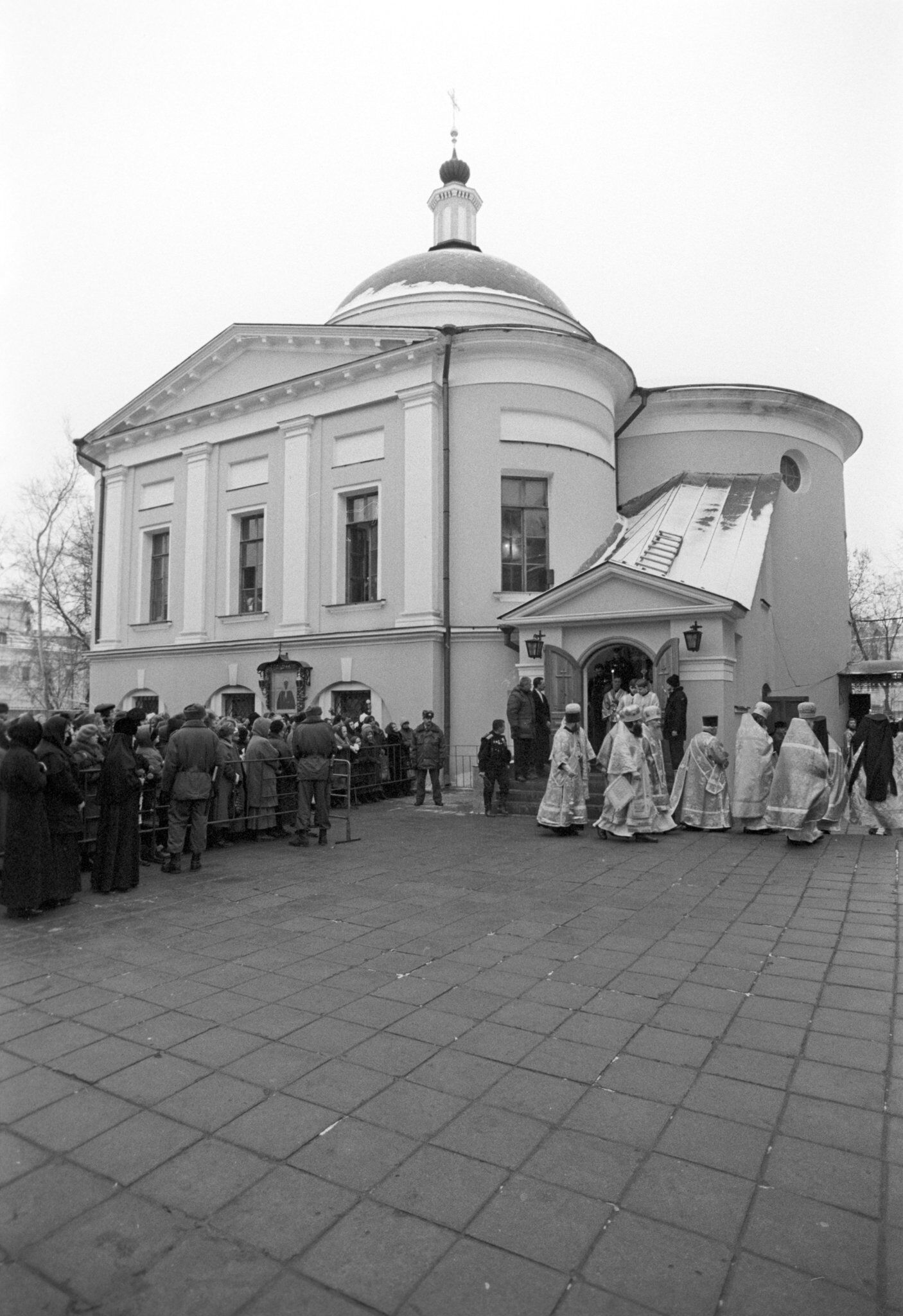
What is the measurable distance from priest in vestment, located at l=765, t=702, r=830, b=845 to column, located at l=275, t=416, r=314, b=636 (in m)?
12.6

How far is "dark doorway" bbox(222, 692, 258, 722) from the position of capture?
21672 millimetres

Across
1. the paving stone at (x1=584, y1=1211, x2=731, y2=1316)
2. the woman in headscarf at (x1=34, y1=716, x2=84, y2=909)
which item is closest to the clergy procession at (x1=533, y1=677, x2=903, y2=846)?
the woman in headscarf at (x1=34, y1=716, x2=84, y2=909)

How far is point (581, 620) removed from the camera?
1549 centimetres

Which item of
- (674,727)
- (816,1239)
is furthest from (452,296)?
(816,1239)

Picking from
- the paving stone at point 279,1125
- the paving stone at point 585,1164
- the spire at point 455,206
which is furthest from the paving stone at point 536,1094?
the spire at point 455,206

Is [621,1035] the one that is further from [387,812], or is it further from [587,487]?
[587,487]

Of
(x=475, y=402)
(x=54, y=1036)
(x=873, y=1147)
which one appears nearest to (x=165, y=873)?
(x=54, y=1036)

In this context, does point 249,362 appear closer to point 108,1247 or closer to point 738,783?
point 738,783

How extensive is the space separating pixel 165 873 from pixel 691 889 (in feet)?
18.5

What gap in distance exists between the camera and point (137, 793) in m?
8.35

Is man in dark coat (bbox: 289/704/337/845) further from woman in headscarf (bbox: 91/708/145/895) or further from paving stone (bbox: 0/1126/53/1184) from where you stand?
paving stone (bbox: 0/1126/53/1184)

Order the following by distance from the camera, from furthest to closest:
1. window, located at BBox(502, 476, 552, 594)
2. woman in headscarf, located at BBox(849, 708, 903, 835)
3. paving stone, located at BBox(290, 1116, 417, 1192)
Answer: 1. window, located at BBox(502, 476, 552, 594)
2. woman in headscarf, located at BBox(849, 708, 903, 835)
3. paving stone, located at BBox(290, 1116, 417, 1192)

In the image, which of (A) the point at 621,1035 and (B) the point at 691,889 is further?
(B) the point at 691,889

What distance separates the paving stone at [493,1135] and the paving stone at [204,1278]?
952 mm
